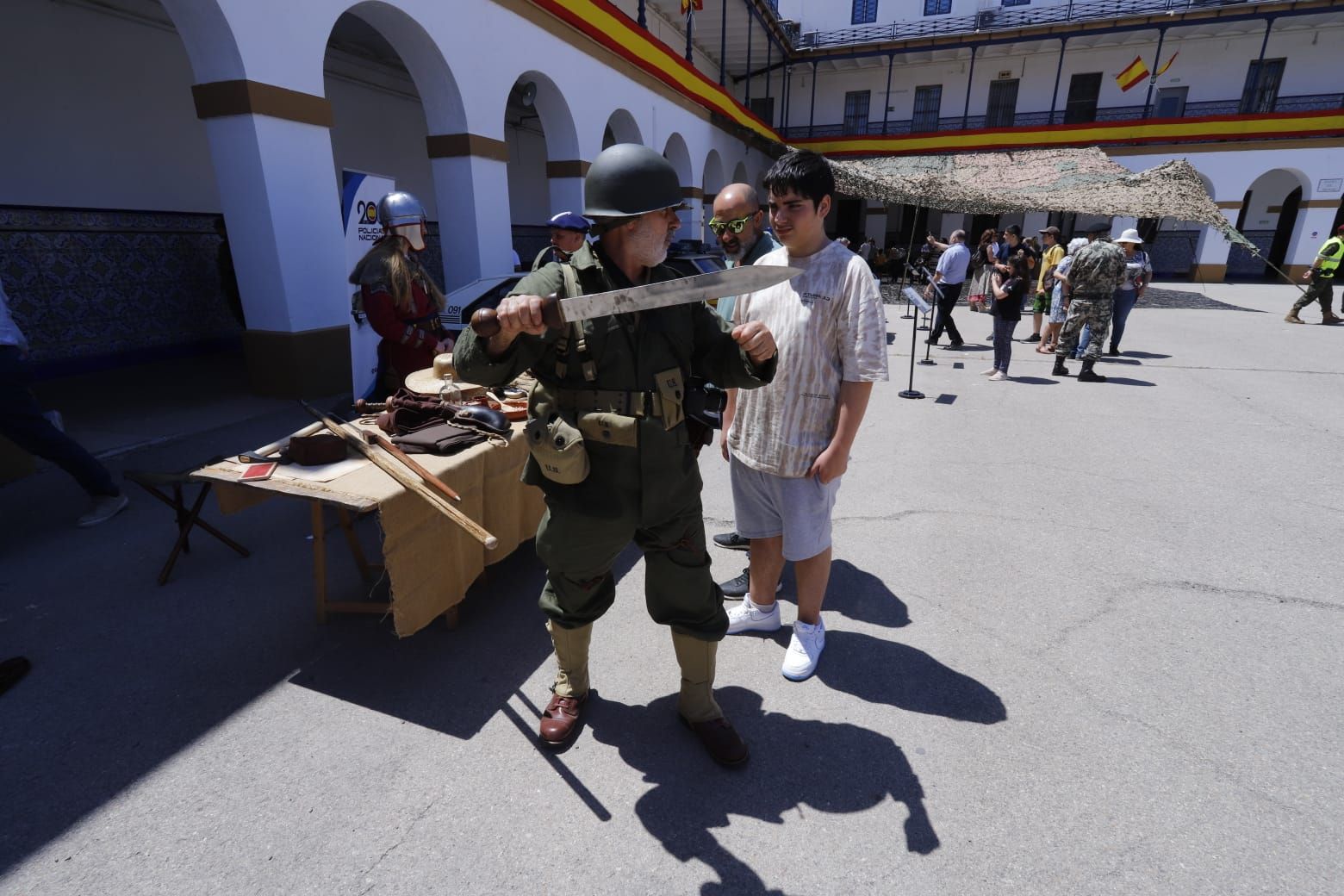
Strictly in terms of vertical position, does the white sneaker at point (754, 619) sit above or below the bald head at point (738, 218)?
below

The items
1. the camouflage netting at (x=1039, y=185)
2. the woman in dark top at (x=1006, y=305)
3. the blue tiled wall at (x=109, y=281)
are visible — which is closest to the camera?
the blue tiled wall at (x=109, y=281)

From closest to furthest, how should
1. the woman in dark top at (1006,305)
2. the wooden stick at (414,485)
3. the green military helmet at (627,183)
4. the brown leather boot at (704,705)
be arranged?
the green military helmet at (627,183) → the brown leather boot at (704,705) → the wooden stick at (414,485) → the woman in dark top at (1006,305)

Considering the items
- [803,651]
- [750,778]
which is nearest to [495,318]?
[750,778]

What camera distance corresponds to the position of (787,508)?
2.47 m

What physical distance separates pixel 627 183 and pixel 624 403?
62cm

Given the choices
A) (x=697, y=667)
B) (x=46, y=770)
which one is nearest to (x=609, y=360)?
(x=697, y=667)

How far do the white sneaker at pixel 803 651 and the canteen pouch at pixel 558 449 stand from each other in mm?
1334

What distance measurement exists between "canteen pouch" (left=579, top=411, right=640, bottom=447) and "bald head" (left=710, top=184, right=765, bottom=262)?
80.1 inches

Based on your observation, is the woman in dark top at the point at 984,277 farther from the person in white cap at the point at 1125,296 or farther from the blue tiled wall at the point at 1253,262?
the blue tiled wall at the point at 1253,262

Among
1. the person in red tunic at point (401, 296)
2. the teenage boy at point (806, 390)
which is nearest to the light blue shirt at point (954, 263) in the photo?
the person in red tunic at point (401, 296)

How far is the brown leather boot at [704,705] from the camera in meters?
2.15

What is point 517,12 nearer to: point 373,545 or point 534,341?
point 373,545

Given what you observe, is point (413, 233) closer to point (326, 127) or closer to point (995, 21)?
point (326, 127)

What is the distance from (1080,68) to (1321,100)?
835 centimetres
